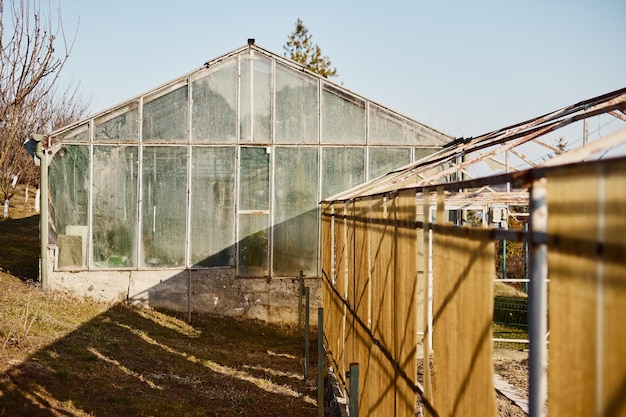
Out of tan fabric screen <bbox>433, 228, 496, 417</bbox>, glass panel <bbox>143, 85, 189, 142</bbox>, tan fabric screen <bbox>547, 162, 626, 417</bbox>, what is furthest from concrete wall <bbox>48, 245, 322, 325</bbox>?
tan fabric screen <bbox>547, 162, 626, 417</bbox>

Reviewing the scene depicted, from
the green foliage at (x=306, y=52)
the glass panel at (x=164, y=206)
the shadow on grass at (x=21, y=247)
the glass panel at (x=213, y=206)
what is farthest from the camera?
the green foliage at (x=306, y=52)

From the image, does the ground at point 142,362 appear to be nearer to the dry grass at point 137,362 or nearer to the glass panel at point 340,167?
the dry grass at point 137,362

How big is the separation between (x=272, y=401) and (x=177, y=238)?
16.9 ft

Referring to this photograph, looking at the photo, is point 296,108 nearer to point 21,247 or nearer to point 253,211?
point 253,211

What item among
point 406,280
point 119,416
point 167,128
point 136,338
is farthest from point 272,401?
point 167,128

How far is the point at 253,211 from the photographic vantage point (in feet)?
41.0

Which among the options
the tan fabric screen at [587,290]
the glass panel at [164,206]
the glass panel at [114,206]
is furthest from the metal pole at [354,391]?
the glass panel at [114,206]

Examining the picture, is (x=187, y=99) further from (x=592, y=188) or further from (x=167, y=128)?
(x=592, y=188)

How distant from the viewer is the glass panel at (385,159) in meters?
12.5

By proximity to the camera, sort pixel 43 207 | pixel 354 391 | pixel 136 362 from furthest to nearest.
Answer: pixel 43 207, pixel 136 362, pixel 354 391

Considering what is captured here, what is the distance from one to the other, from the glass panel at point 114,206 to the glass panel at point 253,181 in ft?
6.63

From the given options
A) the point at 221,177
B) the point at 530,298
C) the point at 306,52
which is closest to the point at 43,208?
the point at 221,177

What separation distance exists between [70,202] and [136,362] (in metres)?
4.41

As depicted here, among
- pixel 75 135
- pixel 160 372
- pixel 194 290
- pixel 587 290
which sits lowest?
pixel 160 372
